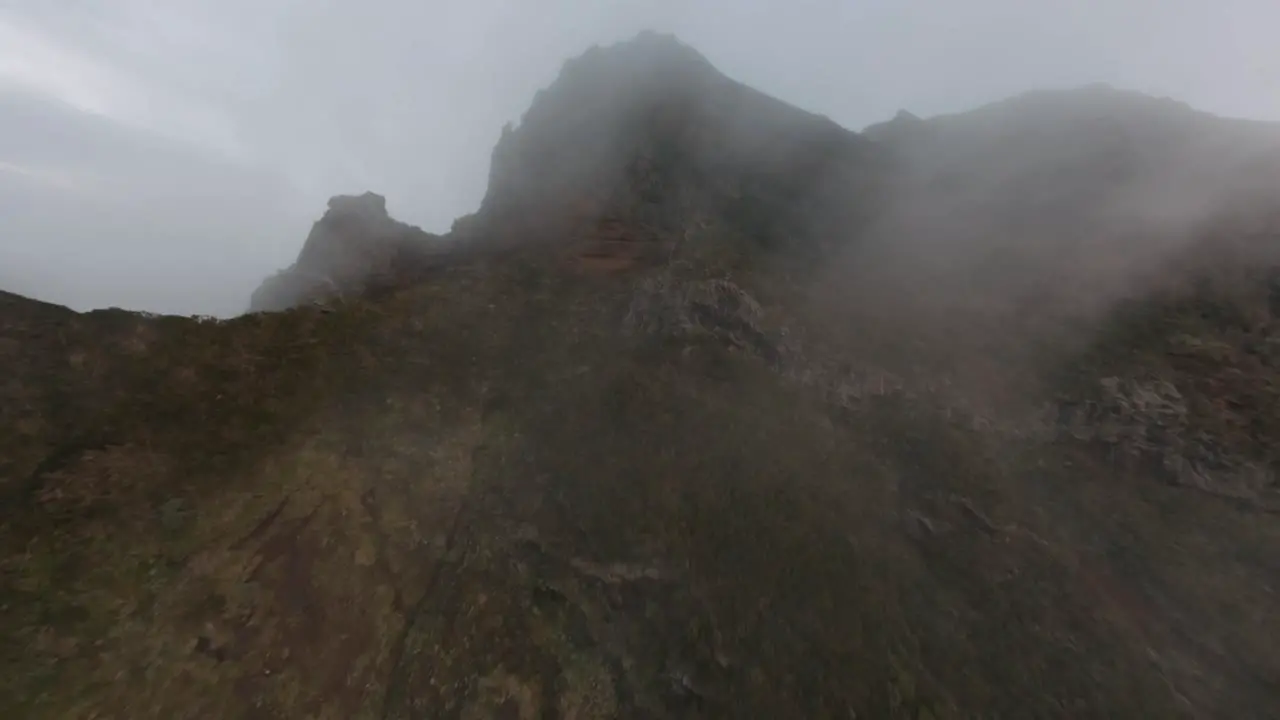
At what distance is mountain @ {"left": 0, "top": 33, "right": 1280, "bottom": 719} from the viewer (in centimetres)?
2378

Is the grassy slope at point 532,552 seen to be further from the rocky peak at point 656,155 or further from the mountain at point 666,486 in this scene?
the rocky peak at point 656,155

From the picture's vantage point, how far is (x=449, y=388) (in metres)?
38.1

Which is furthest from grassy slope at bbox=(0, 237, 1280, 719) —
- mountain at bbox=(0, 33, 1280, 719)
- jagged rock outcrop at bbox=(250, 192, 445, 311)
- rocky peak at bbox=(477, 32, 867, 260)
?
rocky peak at bbox=(477, 32, 867, 260)

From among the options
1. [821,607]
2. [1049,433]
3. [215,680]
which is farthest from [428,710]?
[1049,433]

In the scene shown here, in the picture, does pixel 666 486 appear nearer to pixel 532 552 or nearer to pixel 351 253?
pixel 532 552

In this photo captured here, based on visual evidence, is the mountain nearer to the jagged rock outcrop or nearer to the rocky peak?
the jagged rock outcrop

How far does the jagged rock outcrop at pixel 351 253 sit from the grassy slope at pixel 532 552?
18046 millimetres

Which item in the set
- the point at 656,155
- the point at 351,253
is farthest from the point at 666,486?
the point at 656,155

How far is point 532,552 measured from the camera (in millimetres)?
30922

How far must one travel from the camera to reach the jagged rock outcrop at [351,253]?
2191 inches

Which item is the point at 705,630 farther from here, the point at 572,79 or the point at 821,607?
the point at 572,79

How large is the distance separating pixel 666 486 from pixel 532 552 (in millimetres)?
8165

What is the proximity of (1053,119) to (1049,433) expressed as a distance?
65582 millimetres

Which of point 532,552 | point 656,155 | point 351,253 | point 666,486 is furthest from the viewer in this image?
point 656,155
